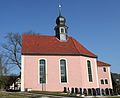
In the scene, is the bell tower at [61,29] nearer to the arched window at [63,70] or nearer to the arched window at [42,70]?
the arched window at [63,70]

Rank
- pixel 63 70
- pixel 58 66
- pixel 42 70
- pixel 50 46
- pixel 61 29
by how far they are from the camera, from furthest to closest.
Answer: pixel 61 29 → pixel 50 46 → pixel 63 70 → pixel 58 66 → pixel 42 70

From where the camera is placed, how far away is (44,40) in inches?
1688

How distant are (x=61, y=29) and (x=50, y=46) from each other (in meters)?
4.78

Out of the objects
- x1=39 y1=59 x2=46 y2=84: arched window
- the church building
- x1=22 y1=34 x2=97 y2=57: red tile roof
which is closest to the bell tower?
the church building

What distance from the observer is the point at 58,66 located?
39.0 meters

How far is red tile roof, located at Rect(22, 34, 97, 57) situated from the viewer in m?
39.4

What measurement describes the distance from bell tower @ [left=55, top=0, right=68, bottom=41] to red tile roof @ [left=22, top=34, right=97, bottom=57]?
0.88 metres

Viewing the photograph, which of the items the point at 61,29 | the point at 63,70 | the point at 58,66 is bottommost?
the point at 63,70

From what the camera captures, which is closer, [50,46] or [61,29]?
[50,46]

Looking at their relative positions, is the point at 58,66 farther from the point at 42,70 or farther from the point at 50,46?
the point at 50,46

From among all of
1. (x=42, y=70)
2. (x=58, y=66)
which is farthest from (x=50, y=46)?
(x=42, y=70)

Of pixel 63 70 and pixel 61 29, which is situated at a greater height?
pixel 61 29

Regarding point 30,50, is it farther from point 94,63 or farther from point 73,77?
point 94,63

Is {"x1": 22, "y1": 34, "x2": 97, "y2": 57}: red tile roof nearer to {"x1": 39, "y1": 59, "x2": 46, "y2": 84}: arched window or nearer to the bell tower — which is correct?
the bell tower
